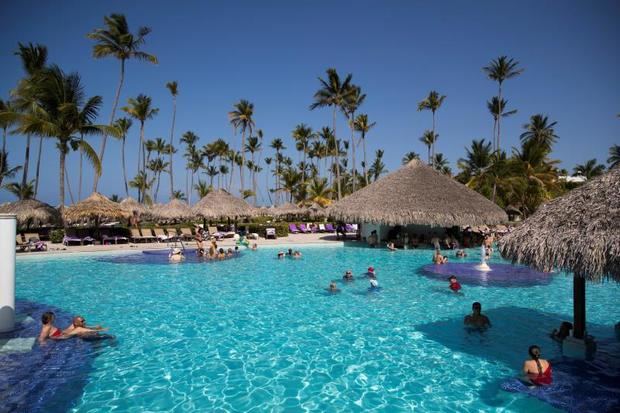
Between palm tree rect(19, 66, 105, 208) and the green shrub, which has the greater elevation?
palm tree rect(19, 66, 105, 208)

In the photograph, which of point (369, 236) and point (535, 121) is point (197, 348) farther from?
point (535, 121)

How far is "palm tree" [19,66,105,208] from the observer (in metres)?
21.2

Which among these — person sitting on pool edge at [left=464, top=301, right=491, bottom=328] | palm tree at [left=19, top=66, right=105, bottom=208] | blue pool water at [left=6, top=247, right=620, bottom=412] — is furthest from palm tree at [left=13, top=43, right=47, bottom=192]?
person sitting on pool edge at [left=464, top=301, right=491, bottom=328]

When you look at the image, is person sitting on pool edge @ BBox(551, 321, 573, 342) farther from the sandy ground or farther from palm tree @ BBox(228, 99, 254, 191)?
palm tree @ BBox(228, 99, 254, 191)

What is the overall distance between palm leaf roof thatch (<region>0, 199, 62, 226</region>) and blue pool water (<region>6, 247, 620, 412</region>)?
846 cm

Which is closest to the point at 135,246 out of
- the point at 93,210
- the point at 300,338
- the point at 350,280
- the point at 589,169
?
the point at 93,210

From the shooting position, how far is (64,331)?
778 cm

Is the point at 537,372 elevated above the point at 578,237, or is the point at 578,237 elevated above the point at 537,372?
the point at 578,237

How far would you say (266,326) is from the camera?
28.2ft

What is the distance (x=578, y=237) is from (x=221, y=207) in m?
26.3

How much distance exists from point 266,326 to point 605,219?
669 cm

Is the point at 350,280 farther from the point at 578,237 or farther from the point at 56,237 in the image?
the point at 56,237

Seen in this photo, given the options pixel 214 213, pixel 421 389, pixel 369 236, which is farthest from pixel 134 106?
pixel 421 389

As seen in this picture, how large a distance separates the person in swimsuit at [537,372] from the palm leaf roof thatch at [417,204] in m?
16.2
